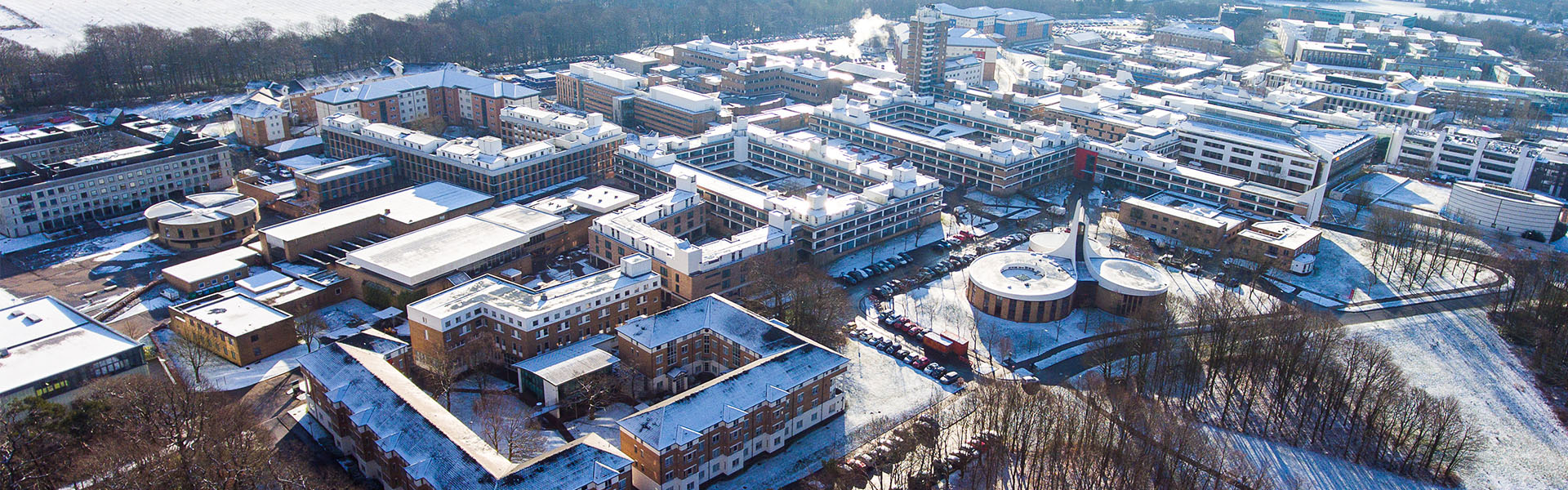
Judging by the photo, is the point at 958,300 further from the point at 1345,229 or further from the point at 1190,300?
the point at 1345,229

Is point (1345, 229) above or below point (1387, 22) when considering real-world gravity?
below

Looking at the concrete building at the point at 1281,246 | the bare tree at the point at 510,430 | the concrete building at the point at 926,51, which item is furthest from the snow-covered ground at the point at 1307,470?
the concrete building at the point at 926,51

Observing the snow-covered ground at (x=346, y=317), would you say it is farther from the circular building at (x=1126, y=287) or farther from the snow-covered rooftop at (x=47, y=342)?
the circular building at (x=1126, y=287)

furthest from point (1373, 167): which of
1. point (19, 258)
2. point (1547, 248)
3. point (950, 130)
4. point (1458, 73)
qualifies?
point (19, 258)

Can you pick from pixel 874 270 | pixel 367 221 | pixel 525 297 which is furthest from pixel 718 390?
pixel 367 221

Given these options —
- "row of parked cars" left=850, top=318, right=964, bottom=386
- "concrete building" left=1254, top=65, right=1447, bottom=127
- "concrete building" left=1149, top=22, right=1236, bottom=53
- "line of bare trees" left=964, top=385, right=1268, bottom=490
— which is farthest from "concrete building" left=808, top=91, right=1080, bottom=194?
"concrete building" left=1149, top=22, right=1236, bottom=53

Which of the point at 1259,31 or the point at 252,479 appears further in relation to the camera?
the point at 1259,31
